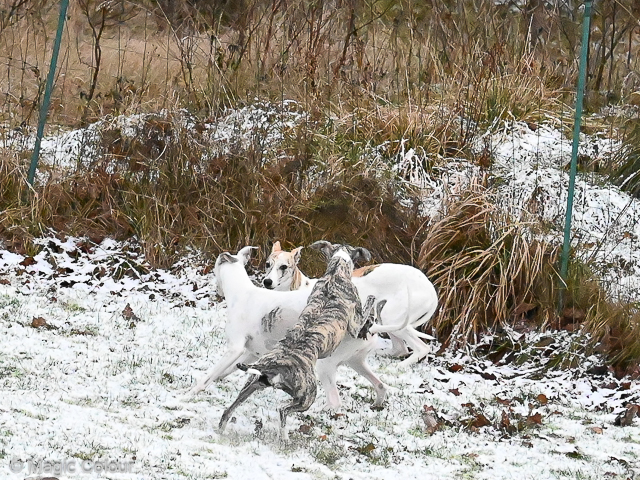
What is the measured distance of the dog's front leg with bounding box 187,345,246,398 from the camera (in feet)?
19.3

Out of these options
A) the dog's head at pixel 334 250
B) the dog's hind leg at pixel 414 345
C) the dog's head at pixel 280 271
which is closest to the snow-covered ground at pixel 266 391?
the dog's hind leg at pixel 414 345

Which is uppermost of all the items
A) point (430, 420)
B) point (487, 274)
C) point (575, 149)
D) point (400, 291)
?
point (575, 149)

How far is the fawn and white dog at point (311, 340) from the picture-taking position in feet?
16.7

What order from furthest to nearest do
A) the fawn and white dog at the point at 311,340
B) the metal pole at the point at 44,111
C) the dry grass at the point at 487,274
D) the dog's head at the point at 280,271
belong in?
the metal pole at the point at 44,111 < the dry grass at the point at 487,274 < the dog's head at the point at 280,271 < the fawn and white dog at the point at 311,340

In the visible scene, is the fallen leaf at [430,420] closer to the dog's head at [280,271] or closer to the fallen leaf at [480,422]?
the fallen leaf at [480,422]

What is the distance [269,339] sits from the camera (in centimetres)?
596

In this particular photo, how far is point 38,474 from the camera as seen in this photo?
4.17 metres

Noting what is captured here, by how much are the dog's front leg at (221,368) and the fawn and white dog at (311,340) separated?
0.46 meters

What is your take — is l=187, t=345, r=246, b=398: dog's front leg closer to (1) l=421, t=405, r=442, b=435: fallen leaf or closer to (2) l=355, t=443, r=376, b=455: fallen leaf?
(2) l=355, t=443, r=376, b=455: fallen leaf

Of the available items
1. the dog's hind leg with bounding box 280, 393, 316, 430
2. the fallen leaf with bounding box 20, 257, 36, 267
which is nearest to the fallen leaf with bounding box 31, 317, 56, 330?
the fallen leaf with bounding box 20, 257, 36, 267

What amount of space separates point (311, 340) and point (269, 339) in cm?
73

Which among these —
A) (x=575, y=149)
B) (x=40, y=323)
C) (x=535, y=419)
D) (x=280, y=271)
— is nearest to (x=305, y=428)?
(x=280, y=271)

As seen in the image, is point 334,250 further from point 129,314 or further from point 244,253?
point 129,314

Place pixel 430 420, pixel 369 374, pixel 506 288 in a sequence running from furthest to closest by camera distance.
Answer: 1. pixel 506 288
2. pixel 369 374
3. pixel 430 420
